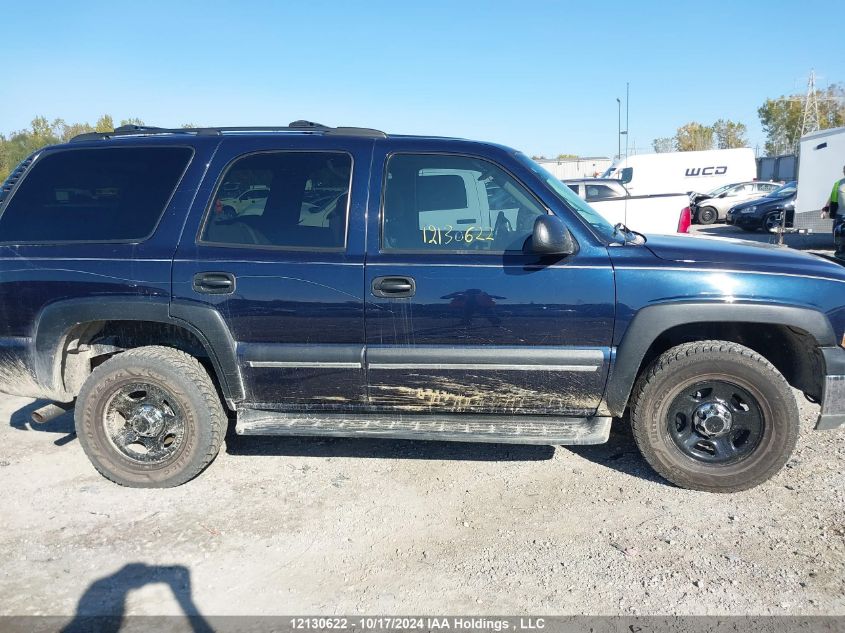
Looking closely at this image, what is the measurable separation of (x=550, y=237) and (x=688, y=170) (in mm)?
24950

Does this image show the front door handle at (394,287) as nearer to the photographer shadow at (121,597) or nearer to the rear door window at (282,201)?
the rear door window at (282,201)

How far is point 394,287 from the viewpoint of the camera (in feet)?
11.3

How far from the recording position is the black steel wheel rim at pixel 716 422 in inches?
139

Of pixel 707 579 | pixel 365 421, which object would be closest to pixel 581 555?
pixel 707 579

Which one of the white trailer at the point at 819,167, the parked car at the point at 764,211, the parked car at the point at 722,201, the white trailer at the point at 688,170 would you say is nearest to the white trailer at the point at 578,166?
the white trailer at the point at 688,170

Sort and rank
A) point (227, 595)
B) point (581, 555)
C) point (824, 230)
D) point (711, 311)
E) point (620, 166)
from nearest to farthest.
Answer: point (227, 595)
point (581, 555)
point (711, 311)
point (824, 230)
point (620, 166)

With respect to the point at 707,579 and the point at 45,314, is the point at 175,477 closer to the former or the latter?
the point at 45,314

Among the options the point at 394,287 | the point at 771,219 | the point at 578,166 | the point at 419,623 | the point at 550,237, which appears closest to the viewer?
the point at 419,623

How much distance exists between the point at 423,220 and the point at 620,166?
75.0 ft

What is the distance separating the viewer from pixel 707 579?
2.88 m

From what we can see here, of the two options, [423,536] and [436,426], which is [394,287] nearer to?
[436,426]

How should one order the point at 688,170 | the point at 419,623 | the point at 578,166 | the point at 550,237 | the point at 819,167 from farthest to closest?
1. the point at 578,166
2. the point at 688,170
3. the point at 819,167
4. the point at 550,237
5. the point at 419,623

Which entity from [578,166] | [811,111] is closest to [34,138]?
[578,166]

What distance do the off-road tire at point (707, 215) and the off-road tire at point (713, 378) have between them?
64.1 ft
